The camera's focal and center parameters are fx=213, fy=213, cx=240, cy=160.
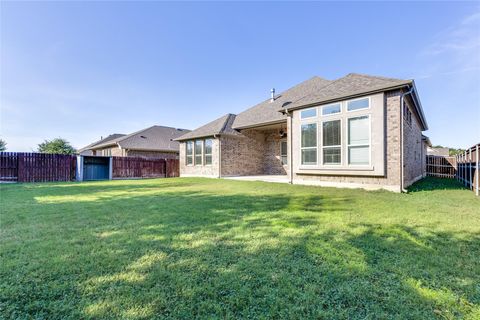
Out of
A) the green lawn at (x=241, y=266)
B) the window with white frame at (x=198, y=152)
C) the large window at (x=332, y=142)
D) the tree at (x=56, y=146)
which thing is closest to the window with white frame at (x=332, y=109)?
the large window at (x=332, y=142)

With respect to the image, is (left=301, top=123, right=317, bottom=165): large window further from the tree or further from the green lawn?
the tree

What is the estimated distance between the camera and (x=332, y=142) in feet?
29.7

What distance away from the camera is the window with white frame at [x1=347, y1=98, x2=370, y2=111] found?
27.1 ft

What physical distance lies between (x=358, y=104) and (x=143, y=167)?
664 inches

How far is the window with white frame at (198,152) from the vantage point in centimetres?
1678

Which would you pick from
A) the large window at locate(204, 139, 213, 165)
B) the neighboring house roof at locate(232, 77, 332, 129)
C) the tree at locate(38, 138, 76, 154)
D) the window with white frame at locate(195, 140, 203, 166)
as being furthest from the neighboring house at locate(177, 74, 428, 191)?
the tree at locate(38, 138, 76, 154)

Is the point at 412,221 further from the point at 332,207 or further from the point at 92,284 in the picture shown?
the point at 92,284

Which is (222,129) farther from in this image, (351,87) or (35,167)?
(35,167)

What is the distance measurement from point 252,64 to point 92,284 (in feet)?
52.6

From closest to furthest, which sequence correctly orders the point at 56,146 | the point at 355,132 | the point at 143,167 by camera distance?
the point at 355,132 → the point at 143,167 → the point at 56,146

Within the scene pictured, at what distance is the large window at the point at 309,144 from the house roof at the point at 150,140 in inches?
542

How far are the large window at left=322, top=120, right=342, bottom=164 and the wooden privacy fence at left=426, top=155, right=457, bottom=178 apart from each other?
13395 millimetres

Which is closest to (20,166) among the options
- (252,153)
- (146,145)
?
(146,145)

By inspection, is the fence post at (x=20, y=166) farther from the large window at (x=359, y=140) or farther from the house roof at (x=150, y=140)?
the large window at (x=359, y=140)
